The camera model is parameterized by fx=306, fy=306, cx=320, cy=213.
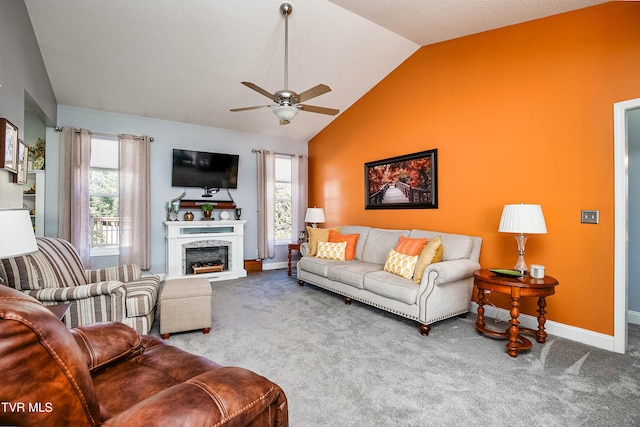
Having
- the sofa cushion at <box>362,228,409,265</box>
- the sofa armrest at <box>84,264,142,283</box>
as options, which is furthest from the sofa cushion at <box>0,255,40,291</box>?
the sofa cushion at <box>362,228,409,265</box>

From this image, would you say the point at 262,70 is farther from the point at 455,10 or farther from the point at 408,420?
the point at 408,420

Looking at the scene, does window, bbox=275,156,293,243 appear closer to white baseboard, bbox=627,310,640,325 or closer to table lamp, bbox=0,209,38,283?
table lamp, bbox=0,209,38,283

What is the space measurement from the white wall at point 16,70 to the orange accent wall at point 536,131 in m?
4.22

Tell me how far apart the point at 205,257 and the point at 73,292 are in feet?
9.94

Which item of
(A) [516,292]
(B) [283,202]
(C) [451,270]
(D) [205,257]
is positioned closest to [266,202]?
(B) [283,202]

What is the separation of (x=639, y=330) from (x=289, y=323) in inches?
→ 133

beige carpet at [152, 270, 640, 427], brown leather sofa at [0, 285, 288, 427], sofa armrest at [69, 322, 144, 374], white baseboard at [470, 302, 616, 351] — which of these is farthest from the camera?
white baseboard at [470, 302, 616, 351]

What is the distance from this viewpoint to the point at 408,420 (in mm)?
1688

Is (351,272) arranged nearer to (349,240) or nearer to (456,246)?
(349,240)

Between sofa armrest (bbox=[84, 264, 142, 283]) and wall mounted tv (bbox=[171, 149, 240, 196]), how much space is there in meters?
2.21

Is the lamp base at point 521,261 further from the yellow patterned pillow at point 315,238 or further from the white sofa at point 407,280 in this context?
the yellow patterned pillow at point 315,238

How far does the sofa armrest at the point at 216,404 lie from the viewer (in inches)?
31.3

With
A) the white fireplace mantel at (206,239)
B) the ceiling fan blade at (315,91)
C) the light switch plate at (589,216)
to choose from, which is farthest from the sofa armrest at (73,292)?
the light switch plate at (589,216)

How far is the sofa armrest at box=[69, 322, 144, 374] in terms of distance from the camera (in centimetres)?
129
